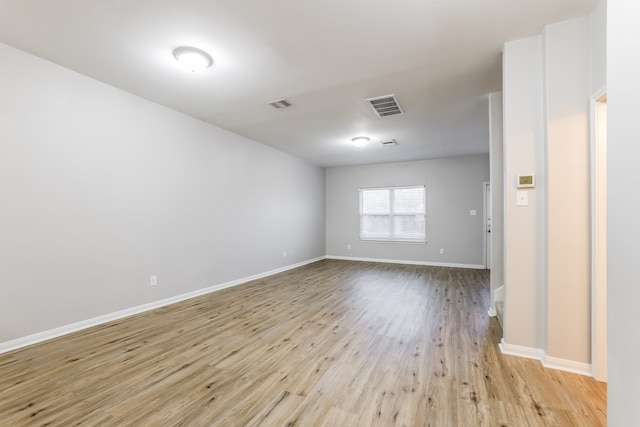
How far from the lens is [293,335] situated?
2.76 meters

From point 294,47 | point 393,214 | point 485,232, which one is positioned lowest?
point 485,232

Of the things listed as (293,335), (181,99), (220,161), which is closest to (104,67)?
(181,99)

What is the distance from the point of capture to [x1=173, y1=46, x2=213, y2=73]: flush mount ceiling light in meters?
2.44

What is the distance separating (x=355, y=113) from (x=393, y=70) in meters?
1.16

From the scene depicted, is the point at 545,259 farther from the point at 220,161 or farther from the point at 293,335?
the point at 220,161

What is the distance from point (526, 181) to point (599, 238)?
0.63m

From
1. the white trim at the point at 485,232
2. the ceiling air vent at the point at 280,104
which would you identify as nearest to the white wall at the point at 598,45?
the ceiling air vent at the point at 280,104

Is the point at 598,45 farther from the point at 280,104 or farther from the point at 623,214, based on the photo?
the point at 280,104

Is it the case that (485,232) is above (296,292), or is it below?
above

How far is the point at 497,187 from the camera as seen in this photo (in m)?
3.13

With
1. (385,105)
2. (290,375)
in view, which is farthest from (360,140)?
(290,375)

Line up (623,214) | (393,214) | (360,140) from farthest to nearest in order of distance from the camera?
(393,214) < (360,140) < (623,214)

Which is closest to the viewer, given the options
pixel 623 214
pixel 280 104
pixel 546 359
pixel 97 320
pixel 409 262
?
pixel 623 214

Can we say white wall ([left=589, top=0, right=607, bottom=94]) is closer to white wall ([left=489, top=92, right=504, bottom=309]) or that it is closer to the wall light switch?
the wall light switch
